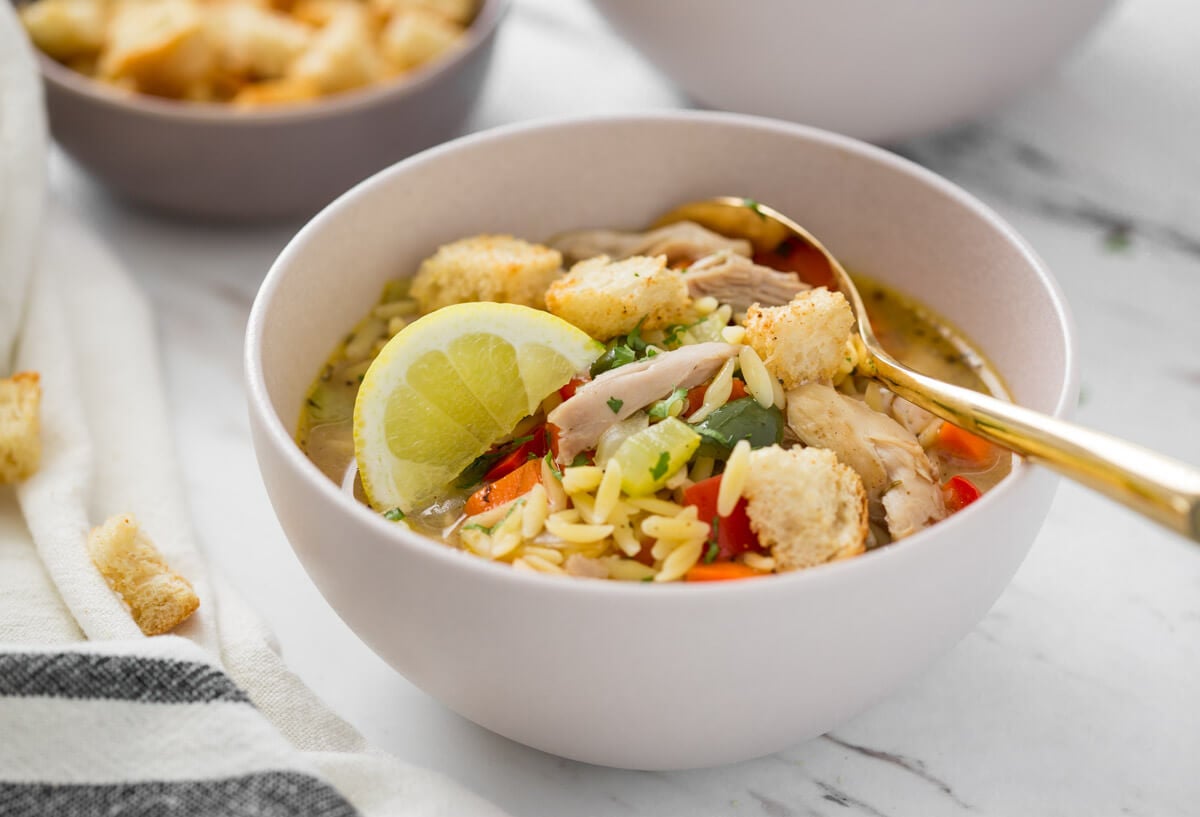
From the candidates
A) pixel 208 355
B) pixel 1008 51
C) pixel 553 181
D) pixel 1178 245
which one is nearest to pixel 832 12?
pixel 1008 51

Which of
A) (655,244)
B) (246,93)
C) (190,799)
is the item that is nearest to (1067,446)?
(655,244)

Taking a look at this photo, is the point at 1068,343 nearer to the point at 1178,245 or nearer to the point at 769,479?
the point at 769,479

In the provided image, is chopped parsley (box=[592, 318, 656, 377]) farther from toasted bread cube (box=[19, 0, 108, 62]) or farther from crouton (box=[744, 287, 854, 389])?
toasted bread cube (box=[19, 0, 108, 62])

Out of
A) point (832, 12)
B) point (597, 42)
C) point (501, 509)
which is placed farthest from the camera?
point (597, 42)

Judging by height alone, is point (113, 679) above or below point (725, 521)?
below

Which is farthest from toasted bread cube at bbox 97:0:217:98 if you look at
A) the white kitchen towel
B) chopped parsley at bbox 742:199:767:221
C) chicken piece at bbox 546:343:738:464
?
chicken piece at bbox 546:343:738:464

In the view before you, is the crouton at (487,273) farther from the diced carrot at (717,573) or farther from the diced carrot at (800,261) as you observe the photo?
the diced carrot at (717,573)

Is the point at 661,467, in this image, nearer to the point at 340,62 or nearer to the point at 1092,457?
the point at 1092,457
